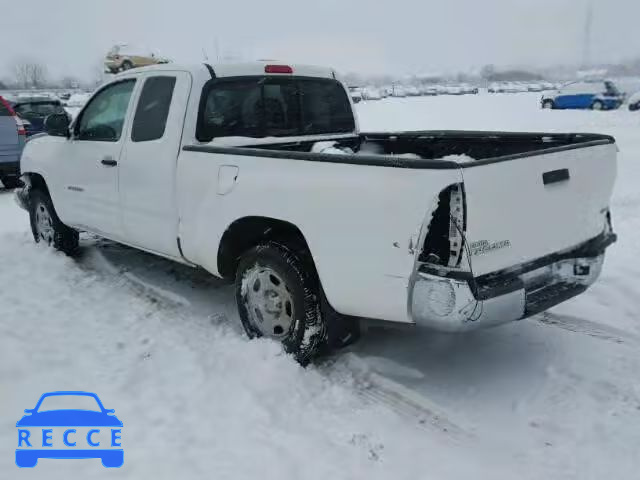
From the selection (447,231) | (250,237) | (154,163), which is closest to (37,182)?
(154,163)

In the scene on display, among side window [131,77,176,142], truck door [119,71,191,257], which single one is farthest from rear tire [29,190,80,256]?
side window [131,77,176,142]

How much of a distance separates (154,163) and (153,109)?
1.58 ft

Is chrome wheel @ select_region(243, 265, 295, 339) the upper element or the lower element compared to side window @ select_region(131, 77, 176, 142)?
lower

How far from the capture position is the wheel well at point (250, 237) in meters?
3.74

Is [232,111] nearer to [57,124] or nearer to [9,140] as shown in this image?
[57,124]

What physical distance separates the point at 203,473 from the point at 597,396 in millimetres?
2272

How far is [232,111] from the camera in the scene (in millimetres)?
4562

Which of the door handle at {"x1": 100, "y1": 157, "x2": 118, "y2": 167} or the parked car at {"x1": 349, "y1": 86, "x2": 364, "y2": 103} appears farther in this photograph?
the parked car at {"x1": 349, "y1": 86, "x2": 364, "y2": 103}

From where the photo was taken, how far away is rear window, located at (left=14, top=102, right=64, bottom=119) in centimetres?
1381

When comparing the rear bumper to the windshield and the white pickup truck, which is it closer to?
the white pickup truck

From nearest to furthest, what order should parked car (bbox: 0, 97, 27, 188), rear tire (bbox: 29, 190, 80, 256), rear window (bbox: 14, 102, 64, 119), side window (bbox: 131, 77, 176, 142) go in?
side window (bbox: 131, 77, 176, 142)
rear tire (bbox: 29, 190, 80, 256)
parked car (bbox: 0, 97, 27, 188)
rear window (bbox: 14, 102, 64, 119)

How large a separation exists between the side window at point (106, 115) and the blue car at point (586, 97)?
1134 inches

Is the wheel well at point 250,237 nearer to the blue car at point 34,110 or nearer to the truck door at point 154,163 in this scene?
the truck door at point 154,163

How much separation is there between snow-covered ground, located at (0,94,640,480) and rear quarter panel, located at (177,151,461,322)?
2.14ft
